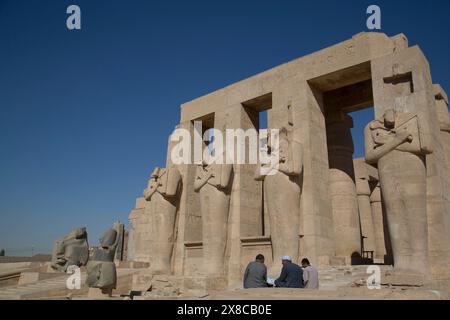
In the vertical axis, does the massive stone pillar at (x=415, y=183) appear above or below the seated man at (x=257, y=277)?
above

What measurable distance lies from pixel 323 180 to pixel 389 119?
9.52 ft

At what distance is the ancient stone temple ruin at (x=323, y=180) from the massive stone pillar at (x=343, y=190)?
31mm

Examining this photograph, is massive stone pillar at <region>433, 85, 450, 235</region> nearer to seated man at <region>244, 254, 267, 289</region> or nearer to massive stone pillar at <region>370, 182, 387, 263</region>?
massive stone pillar at <region>370, 182, 387, 263</region>

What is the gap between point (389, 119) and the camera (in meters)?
7.80

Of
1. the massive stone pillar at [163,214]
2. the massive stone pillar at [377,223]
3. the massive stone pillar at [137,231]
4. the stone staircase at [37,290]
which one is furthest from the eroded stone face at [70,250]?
the massive stone pillar at [377,223]

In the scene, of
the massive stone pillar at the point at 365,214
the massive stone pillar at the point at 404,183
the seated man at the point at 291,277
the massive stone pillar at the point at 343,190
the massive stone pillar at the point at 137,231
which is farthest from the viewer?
the massive stone pillar at the point at 137,231

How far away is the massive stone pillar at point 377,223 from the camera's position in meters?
13.6

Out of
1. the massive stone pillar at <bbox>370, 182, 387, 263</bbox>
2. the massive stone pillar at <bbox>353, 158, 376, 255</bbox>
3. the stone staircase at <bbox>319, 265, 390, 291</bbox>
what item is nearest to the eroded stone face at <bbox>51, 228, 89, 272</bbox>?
the stone staircase at <bbox>319, 265, 390, 291</bbox>

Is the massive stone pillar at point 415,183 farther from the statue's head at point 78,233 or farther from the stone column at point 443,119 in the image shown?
the statue's head at point 78,233

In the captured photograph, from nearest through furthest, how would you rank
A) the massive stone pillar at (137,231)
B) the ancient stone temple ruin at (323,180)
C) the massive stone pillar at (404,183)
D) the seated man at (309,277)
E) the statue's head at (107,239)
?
the seated man at (309,277), the massive stone pillar at (404,183), the ancient stone temple ruin at (323,180), the statue's head at (107,239), the massive stone pillar at (137,231)

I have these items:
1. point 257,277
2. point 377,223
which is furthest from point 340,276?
point 377,223

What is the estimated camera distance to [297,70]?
35.9 ft

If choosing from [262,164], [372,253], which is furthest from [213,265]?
[372,253]

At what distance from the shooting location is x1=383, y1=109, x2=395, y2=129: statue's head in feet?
25.6
